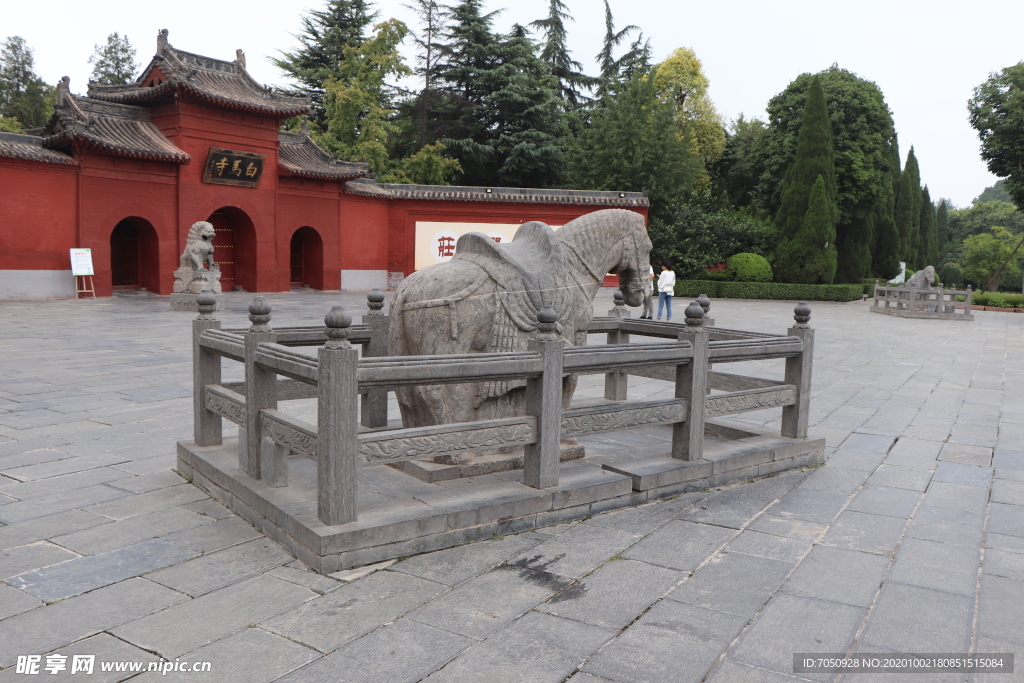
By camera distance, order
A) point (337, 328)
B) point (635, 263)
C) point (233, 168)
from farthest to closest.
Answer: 1. point (233, 168)
2. point (635, 263)
3. point (337, 328)

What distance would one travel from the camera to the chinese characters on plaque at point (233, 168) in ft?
65.4

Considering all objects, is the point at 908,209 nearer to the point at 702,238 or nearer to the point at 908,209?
the point at 908,209

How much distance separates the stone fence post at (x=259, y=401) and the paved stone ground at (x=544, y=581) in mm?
281

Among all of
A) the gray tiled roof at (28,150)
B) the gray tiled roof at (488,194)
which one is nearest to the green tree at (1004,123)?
the gray tiled roof at (488,194)

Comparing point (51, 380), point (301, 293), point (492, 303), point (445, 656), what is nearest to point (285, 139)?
point (301, 293)

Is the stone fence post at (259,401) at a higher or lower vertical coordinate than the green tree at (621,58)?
lower

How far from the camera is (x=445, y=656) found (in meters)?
2.45

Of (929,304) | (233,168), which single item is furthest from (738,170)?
(233,168)

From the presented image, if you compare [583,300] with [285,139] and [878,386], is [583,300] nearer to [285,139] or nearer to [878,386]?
[878,386]

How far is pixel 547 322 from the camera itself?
366 cm

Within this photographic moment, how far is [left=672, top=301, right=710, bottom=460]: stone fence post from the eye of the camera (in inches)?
170

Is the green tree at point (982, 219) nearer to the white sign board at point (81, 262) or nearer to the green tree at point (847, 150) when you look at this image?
the green tree at point (847, 150)

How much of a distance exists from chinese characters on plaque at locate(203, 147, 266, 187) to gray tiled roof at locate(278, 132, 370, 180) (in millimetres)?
892

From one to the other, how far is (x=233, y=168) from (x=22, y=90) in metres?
22.2
